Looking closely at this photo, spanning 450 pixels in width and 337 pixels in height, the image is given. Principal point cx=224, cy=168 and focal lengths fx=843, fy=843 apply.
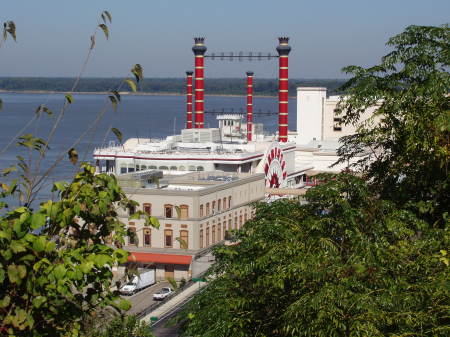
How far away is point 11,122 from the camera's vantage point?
17288cm

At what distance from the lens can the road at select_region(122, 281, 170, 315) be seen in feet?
124

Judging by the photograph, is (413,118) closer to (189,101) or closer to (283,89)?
(283,89)

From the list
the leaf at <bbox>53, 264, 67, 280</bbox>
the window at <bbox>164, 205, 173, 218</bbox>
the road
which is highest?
the leaf at <bbox>53, 264, 67, 280</bbox>

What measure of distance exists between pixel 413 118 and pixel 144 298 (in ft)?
83.4

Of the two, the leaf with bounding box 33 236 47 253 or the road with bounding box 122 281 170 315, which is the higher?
the leaf with bounding box 33 236 47 253

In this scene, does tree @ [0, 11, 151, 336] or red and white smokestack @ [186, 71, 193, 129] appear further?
red and white smokestack @ [186, 71, 193, 129]

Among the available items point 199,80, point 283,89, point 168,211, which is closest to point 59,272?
point 168,211

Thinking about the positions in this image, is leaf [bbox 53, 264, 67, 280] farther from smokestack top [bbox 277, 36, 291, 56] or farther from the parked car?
smokestack top [bbox 277, 36, 291, 56]

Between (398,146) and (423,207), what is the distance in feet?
7.74

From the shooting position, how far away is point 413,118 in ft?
54.9

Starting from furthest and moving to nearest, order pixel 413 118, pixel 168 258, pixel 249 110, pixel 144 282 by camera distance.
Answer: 1. pixel 249 110
2. pixel 168 258
3. pixel 144 282
4. pixel 413 118

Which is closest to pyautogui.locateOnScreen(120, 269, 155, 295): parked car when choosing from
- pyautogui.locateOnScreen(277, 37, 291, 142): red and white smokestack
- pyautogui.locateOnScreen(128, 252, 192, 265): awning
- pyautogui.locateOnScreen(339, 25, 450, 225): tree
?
pyautogui.locateOnScreen(128, 252, 192, 265): awning

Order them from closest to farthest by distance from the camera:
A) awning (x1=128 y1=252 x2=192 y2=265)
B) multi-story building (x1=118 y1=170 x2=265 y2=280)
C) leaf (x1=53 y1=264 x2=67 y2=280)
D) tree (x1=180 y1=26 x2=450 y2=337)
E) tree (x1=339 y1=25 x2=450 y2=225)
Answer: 1. leaf (x1=53 y1=264 x2=67 y2=280)
2. tree (x1=180 y1=26 x2=450 y2=337)
3. tree (x1=339 y1=25 x2=450 y2=225)
4. awning (x1=128 y1=252 x2=192 y2=265)
5. multi-story building (x1=118 y1=170 x2=265 y2=280)

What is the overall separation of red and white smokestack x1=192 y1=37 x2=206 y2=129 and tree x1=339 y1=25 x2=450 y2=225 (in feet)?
190
